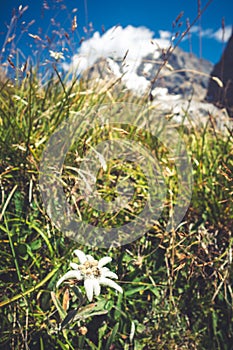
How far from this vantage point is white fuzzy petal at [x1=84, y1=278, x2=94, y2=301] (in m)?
0.93

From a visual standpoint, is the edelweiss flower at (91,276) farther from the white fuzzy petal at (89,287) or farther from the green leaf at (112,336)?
the green leaf at (112,336)

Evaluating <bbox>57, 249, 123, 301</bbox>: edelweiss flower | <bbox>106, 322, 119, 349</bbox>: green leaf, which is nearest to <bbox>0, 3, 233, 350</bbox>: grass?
<bbox>106, 322, 119, 349</bbox>: green leaf

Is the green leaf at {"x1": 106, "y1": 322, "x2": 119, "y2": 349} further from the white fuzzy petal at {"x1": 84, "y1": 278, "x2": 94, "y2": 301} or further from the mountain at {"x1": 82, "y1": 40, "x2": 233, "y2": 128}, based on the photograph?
the mountain at {"x1": 82, "y1": 40, "x2": 233, "y2": 128}

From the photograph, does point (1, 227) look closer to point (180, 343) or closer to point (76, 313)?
point (76, 313)

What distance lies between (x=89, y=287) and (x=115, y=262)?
19.1 inches

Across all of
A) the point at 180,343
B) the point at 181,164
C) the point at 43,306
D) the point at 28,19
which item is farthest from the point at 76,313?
the point at 28,19

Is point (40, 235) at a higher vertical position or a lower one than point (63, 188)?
lower

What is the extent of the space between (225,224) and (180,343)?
1.63 ft

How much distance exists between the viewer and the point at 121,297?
1.30m

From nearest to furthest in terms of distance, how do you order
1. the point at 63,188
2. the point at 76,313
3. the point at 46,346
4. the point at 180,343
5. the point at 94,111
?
the point at 76,313, the point at 46,346, the point at 180,343, the point at 63,188, the point at 94,111

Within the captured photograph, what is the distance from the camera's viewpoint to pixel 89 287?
936 mm

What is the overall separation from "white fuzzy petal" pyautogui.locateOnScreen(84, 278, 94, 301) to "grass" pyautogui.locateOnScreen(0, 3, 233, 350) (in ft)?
0.48

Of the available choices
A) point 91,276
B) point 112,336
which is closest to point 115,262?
point 112,336

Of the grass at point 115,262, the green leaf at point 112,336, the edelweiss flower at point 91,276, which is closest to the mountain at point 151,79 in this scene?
the grass at point 115,262
